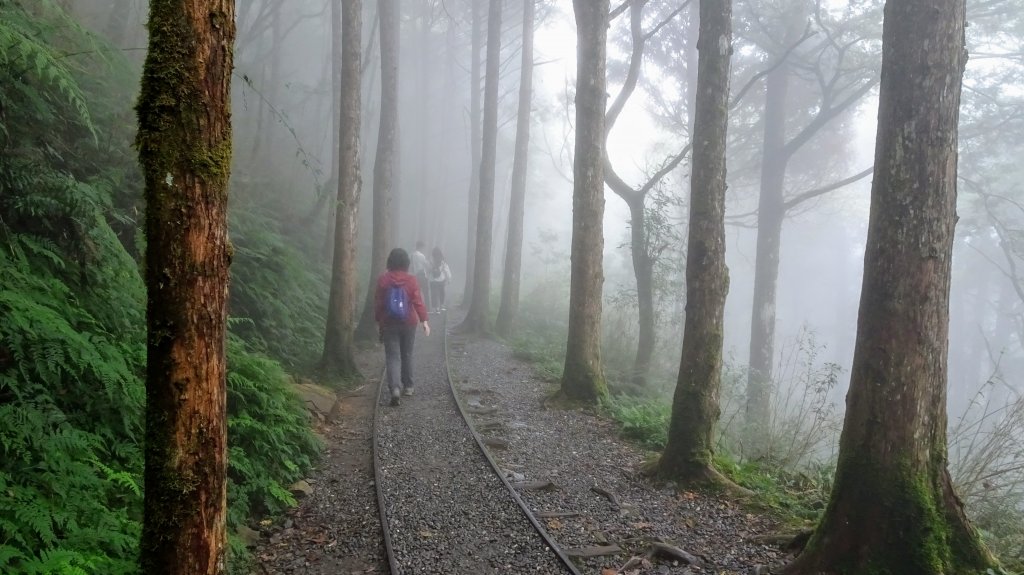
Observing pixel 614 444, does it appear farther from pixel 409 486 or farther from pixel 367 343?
pixel 367 343

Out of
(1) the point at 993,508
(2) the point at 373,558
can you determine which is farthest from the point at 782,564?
(2) the point at 373,558

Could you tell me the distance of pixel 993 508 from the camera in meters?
5.75

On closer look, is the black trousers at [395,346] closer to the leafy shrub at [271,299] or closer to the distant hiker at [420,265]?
the leafy shrub at [271,299]

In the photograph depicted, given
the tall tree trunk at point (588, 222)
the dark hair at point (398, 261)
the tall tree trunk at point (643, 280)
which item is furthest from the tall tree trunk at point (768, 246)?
the dark hair at point (398, 261)

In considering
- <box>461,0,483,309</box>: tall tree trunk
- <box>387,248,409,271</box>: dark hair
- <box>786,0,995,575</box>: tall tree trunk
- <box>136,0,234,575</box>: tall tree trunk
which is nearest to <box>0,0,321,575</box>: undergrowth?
<box>136,0,234,575</box>: tall tree trunk

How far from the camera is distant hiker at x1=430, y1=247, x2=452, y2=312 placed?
18.2m

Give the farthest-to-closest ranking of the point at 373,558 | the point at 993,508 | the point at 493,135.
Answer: the point at 493,135 < the point at 993,508 < the point at 373,558

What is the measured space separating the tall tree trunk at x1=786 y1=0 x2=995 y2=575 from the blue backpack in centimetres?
630

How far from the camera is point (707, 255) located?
655 centimetres

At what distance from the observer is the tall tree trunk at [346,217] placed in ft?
33.3

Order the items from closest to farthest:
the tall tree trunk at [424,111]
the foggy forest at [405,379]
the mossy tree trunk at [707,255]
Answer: the foggy forest at [405,379]
the mossy tree trunk at [707,255]
the tall tree trunk at [424,111]

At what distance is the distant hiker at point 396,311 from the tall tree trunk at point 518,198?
7.65m

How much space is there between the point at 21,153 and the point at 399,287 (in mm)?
4710

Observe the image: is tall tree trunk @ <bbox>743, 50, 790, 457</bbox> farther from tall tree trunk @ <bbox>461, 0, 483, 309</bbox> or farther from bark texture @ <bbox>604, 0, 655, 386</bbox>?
tall tree trunk @ <bbox>461, 0, 483, 309</bbox>
